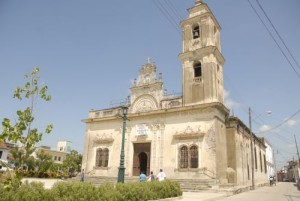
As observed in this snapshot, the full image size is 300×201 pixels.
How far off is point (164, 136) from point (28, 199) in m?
16.1

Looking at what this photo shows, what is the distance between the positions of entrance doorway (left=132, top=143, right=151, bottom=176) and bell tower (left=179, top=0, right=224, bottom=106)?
5.69m

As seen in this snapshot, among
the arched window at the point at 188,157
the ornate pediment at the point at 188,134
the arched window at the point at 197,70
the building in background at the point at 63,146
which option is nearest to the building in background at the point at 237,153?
the arched window at the point at 188,157

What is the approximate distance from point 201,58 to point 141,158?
11.2 meters

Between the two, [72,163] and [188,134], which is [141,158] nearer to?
[188,134]

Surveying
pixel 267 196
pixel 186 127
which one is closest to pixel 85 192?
pixel 267 196

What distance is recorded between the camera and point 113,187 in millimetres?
9867

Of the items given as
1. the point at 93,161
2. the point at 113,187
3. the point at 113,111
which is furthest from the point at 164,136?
the point at 113,187

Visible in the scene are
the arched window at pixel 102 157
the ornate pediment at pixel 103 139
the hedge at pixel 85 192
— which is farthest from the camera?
the ornate pediment at pixel 103 139

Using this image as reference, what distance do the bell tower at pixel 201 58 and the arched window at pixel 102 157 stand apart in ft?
32.4

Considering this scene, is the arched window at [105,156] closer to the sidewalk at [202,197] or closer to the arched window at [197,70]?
the arched window at [197,70]

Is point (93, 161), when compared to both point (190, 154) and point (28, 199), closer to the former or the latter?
point (190, 154)

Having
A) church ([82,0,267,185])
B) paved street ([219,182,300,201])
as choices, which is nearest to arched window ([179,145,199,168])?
church ([82,0,267,185])

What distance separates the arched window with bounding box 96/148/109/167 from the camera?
83.4 ft

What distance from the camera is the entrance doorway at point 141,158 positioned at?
2322 centimetres
